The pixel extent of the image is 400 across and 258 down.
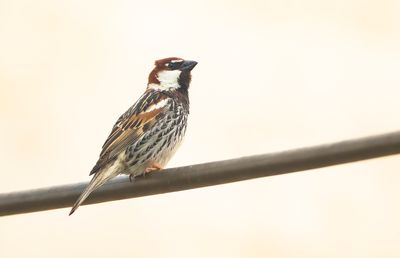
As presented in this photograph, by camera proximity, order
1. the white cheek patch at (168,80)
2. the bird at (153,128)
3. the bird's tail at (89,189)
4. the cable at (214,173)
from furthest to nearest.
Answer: the white cheek patch at (168,80) < the bird at (153,128) < the bird's tail at (89,189) < the cable at (214,173)

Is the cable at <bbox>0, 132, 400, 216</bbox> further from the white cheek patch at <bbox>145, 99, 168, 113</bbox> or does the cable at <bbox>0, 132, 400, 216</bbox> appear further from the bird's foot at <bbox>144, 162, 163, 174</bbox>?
the white cheek patch at <bbox>145, 99, 168, 113</bbox>

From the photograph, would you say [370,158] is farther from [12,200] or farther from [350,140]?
[12,200]

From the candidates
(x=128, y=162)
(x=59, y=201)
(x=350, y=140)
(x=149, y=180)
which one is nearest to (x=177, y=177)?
(x=149, y=180)

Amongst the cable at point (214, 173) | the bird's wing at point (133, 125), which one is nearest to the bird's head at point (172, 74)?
the bird's wing at point (133, 125)

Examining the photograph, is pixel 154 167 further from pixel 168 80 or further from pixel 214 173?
pixel 214 173

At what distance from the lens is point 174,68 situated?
6.22 meters

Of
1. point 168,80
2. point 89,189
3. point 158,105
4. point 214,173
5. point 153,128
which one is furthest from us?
point 168,80

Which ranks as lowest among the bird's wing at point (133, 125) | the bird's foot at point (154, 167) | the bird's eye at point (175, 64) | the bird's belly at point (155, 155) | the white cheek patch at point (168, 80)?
the bird's foot at point (154, 167)

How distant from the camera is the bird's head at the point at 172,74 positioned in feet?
20.3

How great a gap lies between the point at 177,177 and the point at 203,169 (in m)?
0.20

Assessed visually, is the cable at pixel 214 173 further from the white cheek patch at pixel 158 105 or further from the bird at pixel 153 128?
the white cheek patch at pixel 158 105

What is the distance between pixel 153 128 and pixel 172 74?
69cm

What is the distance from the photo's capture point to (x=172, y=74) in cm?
621

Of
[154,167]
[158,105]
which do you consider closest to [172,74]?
[158,105]
